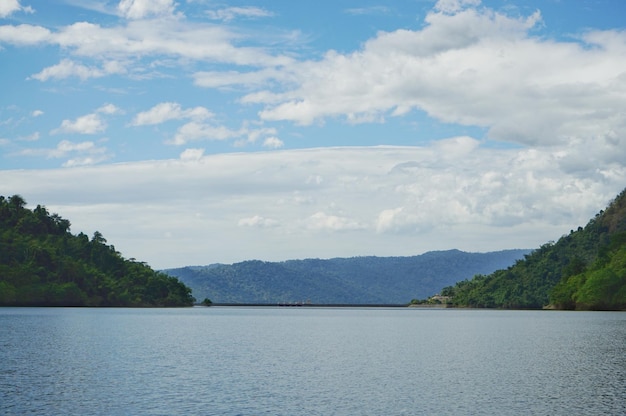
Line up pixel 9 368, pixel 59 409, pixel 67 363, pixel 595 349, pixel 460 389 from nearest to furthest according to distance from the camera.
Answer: pixel 59 409 < pixel 460 389 < pixel 9 368 < pixel 67 363 < pixel 595 349

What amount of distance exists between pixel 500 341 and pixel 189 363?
69.5m

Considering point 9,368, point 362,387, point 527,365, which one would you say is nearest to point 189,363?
point 9,368

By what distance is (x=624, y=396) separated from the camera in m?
67.8

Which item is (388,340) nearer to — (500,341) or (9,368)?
(500,341)

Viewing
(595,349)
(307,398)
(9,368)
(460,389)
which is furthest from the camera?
(595,349)

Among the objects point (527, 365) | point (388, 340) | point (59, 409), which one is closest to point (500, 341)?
point (388, 340)

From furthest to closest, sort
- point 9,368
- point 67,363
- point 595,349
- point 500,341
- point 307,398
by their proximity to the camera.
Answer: point 500,341, point 595,349, point 67,363, point 9,368, point 307,398

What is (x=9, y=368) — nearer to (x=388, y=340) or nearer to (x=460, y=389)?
(x=460, y=389)

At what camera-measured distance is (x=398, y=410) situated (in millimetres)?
61281

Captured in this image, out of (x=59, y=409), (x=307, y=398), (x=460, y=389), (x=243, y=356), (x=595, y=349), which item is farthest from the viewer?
(x=595, y=349)

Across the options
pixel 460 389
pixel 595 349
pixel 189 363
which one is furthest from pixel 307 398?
pixel 595 349

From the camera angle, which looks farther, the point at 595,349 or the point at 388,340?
the point at 388,340

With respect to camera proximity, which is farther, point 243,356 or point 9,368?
point 243,356

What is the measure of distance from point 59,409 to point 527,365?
60097mm
